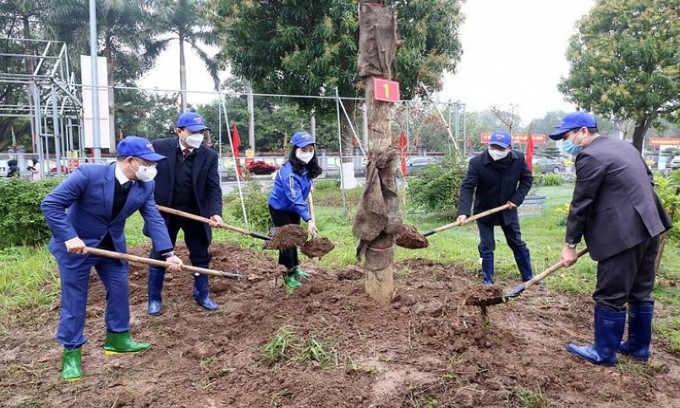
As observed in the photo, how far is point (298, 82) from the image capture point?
1357cm

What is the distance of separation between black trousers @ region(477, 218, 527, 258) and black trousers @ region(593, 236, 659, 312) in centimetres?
161

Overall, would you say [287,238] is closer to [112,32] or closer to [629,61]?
[629,61]

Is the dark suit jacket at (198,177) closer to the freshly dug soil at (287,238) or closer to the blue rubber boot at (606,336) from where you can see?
the freshly dug soil at (287,238)

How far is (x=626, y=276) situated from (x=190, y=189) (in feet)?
11.4

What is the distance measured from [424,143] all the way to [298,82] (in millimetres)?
16345

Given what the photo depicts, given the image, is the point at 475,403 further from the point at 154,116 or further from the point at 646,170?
the point at 154,116

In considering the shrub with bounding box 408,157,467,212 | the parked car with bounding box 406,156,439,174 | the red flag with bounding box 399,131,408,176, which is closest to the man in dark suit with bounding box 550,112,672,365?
the shrub with bounding box 408,157,467,212

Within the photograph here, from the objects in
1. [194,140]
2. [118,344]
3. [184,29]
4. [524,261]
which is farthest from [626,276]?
[184,29]

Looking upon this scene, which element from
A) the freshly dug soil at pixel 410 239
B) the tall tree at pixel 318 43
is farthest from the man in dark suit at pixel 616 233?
the tall tree at pixel 318 43

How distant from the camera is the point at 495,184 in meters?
5.18

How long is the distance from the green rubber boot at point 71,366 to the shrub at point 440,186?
7386mm

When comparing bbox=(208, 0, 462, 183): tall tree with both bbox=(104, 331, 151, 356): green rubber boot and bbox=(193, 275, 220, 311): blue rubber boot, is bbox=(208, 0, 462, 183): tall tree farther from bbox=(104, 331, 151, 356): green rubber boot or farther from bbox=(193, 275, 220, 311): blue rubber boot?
bbox=(104, 331, 151, 356): green rubber boot

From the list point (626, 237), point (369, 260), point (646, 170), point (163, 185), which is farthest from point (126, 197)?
point (646, 170)

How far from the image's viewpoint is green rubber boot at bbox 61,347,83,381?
3396 millimetres
